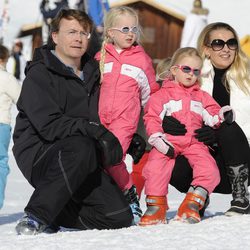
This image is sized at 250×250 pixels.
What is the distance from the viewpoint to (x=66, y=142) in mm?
4152

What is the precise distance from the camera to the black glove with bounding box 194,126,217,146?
4469mm

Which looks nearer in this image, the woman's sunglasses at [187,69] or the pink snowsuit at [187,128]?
the pink snowsuit at [187,128]

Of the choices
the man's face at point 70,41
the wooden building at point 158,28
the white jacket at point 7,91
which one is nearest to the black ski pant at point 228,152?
the man's face at point 70,41

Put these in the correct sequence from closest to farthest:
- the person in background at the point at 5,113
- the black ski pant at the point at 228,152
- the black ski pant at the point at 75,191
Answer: the black ski pant at the point at 75,191 → the black ski pant at the point at 228,152 → the person in background at the point at 5,113

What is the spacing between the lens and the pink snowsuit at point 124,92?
15.8 ft

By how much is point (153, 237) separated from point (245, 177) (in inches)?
34.8

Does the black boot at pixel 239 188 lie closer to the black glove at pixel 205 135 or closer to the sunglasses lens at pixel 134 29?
the black glove at pixel 205 135

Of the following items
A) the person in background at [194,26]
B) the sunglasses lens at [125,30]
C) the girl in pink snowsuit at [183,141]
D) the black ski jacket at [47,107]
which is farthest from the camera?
the person in background at [194,26]

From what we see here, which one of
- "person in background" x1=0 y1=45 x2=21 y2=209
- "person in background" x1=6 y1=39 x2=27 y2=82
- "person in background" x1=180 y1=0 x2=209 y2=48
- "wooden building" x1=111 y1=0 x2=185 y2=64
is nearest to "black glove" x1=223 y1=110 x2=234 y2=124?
"person in background" x1=0 y1=45 x2=21 y2=209

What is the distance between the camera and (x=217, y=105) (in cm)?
465

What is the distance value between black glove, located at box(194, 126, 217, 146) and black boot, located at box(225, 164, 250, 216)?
0.20m

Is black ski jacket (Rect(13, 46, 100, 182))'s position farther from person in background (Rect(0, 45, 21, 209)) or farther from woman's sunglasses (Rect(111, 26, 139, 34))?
person in background (Rect(0, 45, 21, 209))

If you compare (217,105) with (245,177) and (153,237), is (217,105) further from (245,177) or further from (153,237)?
(153,237)

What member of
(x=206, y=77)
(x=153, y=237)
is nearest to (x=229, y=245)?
(x=153, y=237)
